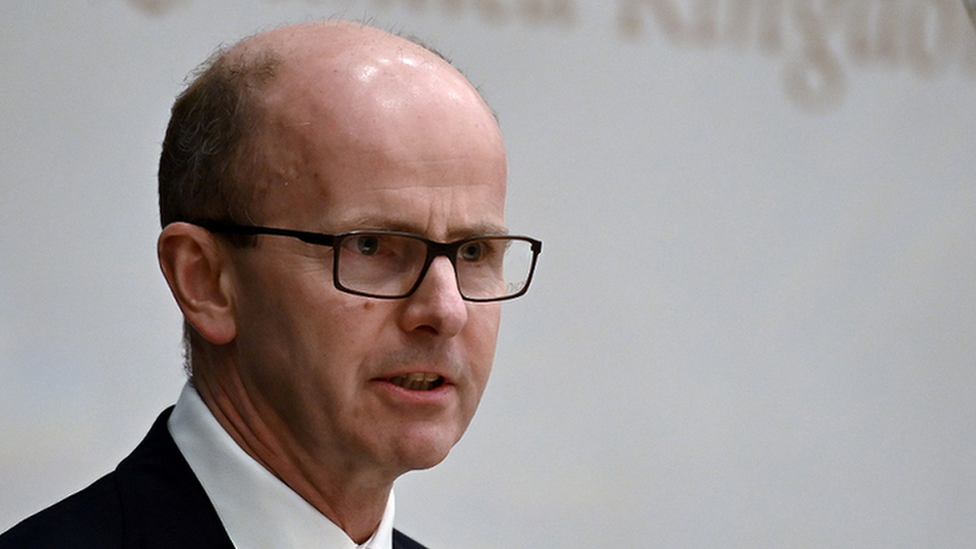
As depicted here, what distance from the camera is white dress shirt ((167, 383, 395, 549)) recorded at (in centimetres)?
159

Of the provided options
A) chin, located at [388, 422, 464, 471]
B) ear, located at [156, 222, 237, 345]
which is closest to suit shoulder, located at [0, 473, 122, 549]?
ear, located at [156, 222, 237, 345]

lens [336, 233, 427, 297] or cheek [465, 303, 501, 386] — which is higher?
lens [336, 233, 427, 297]

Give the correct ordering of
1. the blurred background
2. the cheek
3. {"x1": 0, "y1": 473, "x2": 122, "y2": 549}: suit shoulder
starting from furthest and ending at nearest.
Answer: the blurred background → the cheek → {"x1": 0, "y1": 473, "x2": 122, "y2": 549}: suit shoulder

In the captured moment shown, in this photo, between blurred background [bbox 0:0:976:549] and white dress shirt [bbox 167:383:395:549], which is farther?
blurred background [bbox 0:0:976:549]

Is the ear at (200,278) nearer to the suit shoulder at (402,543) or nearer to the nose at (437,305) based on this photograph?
the nose at (437,305)

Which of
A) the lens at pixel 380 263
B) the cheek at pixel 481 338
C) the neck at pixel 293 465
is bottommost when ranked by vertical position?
the neck at pixel 293 465

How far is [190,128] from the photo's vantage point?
1693 mm

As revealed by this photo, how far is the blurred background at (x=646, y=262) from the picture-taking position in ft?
8.29

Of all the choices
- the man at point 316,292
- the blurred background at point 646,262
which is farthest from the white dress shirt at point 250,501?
the blurred background at point 646,262

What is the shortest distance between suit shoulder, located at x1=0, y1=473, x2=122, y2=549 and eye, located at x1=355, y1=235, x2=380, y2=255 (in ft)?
1.46

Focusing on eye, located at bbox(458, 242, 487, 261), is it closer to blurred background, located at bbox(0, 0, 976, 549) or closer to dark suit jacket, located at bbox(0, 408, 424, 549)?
dark suit jacket, located at bbox(0, 408, 424, 549)

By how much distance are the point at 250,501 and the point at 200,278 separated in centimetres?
30

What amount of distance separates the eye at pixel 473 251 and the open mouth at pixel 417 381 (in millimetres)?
162

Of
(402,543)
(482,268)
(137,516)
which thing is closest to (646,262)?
(402,543)
